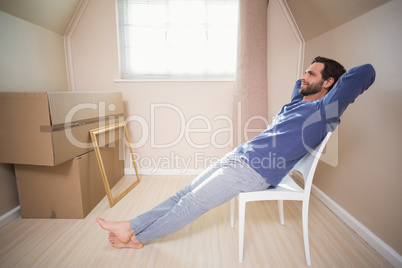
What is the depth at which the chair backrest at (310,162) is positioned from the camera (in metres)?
1.04

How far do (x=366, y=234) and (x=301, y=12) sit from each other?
172cm

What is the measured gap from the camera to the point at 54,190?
1505mm

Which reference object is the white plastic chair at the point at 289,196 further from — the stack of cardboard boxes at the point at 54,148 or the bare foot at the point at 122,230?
the stack of cardboard boxes at the point at 54,148

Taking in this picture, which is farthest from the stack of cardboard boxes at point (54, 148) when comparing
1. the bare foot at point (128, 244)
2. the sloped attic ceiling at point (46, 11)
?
the sloped attic ceiling at point (46, 11)

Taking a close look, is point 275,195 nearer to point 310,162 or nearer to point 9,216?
point 310,162

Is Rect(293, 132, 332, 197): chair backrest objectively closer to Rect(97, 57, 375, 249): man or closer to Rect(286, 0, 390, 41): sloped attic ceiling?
Rect(97, 57, 375, 249): man

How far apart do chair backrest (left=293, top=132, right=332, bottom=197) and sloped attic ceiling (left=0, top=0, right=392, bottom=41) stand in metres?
0.89

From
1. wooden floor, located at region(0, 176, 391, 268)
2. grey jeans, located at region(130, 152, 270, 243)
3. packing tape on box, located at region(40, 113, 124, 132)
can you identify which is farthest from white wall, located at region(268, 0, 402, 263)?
packing tape on box, located at region(40, 113, 124, 132)

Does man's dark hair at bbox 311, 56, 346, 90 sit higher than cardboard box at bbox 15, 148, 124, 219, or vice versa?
man's dark hair at bbox 311, 56, 346, 90

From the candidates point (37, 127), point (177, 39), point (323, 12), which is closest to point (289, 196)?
point (323, 12)

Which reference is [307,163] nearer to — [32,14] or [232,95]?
[232,95]

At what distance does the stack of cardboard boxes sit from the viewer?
1258 millimetres

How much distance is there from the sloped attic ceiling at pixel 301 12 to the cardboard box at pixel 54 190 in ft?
3.78

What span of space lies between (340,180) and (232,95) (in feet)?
4.08
